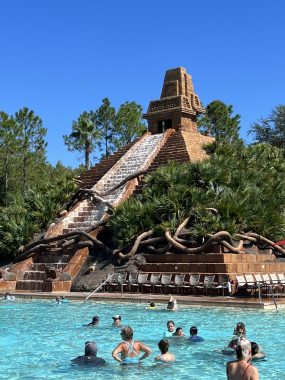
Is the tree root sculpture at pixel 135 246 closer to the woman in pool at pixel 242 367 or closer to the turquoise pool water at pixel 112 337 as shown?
the turquoise pool water at pixel 112 337

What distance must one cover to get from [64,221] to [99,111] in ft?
99.5

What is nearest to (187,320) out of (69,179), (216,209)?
(216,209)

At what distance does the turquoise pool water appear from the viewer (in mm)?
9227

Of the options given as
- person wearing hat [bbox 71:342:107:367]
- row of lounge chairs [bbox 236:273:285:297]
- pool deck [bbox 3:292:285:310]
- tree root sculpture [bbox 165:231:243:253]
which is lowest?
person wearing hat [bbox 71:342:107:367]

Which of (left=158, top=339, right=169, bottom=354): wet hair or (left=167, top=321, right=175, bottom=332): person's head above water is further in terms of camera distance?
A: (left=167, top=321, right=175, bottom=332): person's head above water

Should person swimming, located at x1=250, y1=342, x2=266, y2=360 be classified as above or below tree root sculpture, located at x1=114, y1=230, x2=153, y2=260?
below

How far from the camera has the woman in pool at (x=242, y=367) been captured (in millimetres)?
5531

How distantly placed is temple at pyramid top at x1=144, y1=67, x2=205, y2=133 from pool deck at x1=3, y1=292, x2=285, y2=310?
661 inches

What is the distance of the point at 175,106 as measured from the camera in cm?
3594

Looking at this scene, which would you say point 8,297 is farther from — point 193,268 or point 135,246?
point 193,268

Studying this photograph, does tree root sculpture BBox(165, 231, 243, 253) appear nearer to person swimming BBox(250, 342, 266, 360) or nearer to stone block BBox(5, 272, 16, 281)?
stone block BBox(5, 272, 16, 281)

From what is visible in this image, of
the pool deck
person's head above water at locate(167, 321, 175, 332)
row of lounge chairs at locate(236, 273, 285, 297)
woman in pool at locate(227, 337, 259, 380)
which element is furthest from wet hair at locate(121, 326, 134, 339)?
row of lounge chairs at locate(236, 273, 285, 297)

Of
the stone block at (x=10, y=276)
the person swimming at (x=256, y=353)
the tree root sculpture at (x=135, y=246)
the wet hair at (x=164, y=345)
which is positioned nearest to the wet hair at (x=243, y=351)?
the wet hair at (x=164, y=345)

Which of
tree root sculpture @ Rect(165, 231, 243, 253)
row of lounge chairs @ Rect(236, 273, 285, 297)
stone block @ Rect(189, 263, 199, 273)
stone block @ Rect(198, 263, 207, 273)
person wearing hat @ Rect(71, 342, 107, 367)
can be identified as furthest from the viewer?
tree root sculpture @ Rect(165, 231, 243, 253)
